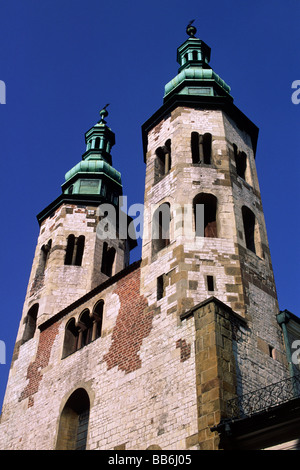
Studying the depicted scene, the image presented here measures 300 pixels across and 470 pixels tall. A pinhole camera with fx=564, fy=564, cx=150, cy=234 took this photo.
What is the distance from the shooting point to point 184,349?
1552cm

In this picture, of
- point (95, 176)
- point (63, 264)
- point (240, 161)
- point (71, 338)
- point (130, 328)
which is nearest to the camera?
point (130, 328)

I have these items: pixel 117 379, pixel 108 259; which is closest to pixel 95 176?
pixel 108 259

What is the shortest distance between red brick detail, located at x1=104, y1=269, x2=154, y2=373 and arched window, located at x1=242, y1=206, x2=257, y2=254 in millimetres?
4194

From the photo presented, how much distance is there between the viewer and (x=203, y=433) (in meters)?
13.3

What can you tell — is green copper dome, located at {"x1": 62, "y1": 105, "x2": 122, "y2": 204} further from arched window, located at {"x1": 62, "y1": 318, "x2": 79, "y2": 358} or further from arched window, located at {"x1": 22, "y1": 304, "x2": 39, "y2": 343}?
arched window, located at {"x1": 62, "y1": 318, "x2": 79, "y2": 358}

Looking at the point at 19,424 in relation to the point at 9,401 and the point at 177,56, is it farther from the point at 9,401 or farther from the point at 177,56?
the point at 177,56

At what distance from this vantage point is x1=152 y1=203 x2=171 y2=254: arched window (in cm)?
2033

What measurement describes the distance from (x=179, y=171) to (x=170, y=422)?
989 cm

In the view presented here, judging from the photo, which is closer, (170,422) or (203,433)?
(203,433)

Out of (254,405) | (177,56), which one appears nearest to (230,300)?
(254,405)

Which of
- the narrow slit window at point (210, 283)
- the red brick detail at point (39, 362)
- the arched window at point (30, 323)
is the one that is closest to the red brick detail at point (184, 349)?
the narrow slit window at point (210, 283)

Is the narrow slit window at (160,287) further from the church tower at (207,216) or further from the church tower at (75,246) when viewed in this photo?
the church tower at (75,246)

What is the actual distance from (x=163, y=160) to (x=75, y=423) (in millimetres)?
11033

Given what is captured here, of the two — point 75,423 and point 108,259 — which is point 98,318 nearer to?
point 75,423
